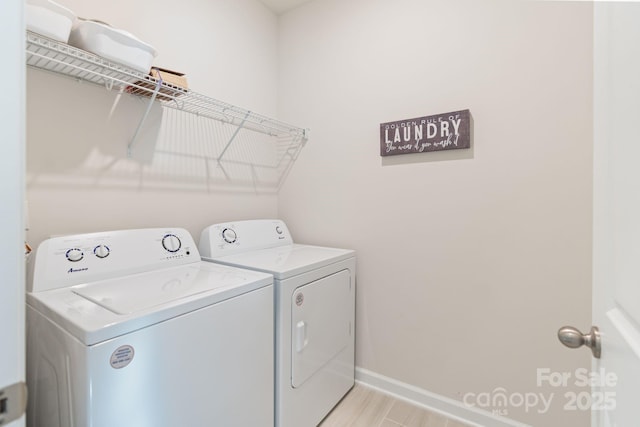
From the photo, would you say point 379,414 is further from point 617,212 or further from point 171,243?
point 617,212

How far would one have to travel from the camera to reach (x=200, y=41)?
5.87 feet

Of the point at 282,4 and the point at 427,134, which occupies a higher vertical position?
the point at 282,4

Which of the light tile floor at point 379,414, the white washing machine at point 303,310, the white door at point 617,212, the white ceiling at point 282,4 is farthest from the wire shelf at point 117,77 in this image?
the light tile floor at point 379,414

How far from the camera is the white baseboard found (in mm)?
1560

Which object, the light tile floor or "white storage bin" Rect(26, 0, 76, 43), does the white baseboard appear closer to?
the light tile floor

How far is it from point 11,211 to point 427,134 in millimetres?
1729

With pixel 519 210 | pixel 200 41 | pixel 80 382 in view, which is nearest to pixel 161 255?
pixel 80 382

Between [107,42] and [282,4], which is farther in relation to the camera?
[282,4]

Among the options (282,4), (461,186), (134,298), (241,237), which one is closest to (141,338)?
(134,298)

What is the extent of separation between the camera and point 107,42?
1126 millimetres

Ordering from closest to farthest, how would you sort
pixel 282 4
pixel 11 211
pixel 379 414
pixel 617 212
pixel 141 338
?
pixel 11 211, pixel 617 212, pixel 141 338, pixel 379 414, pixel 282 4

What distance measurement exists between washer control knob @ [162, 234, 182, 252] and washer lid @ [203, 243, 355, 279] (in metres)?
0.20

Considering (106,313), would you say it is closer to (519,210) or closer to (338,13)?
(519,210)

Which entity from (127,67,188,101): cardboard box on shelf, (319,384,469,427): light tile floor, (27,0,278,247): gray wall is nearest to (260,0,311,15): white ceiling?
(27,0,278,247): gray wall
